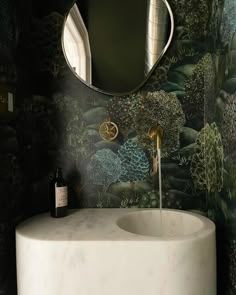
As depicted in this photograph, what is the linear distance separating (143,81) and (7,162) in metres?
0.77

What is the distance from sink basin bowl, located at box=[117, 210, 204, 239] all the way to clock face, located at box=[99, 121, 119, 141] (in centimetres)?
41

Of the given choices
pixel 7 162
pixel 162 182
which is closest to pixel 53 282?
pixel 7 162

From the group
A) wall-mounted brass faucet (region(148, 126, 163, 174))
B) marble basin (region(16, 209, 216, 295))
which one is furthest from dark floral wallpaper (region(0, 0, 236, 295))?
marble basin (region(16, 209, 216, 295))

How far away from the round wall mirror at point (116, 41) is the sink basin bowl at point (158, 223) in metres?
0.64

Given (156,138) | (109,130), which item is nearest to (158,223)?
(156,138)

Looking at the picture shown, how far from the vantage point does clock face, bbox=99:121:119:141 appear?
1.37 metres

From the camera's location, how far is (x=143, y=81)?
1357mm

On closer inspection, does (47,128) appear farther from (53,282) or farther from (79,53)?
(53,282)

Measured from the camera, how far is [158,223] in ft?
4.25

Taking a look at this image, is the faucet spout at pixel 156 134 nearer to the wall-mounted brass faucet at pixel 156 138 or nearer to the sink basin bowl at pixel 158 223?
the wall-mounted brass faucet at pixel 156 138

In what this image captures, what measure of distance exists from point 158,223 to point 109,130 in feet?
1.75

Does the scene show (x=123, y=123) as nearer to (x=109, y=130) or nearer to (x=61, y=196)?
(x=109, y=130)

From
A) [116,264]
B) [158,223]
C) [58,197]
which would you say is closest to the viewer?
[116,264]

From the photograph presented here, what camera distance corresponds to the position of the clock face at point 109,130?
1374 millimetres
